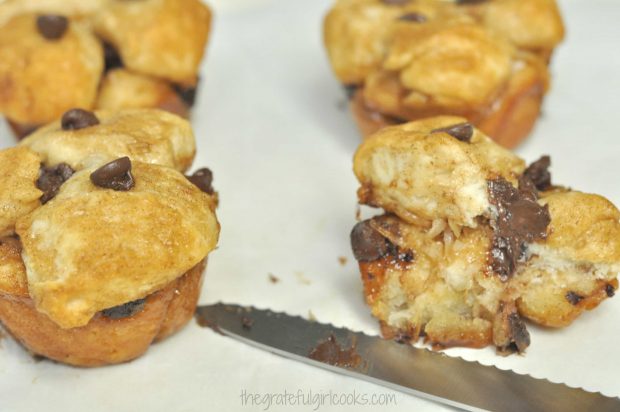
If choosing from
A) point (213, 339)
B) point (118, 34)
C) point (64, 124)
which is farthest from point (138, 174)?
point (118, 34)

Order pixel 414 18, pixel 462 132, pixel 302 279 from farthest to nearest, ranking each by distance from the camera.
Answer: pixel 414 18
pixel 302 279
pixel 462 132

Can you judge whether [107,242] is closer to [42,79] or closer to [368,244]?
[368,244]

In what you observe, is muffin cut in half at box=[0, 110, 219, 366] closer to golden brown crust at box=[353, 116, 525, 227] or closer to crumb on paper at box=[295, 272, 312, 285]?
crumb on paper at box=[295, 272, 312, 285]

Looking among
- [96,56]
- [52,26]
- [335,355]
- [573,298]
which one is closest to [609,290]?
[573,298]

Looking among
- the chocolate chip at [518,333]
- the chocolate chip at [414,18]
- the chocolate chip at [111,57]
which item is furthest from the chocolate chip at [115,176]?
the chocolate chip at [414,18]

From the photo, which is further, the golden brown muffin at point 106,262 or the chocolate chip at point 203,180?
the chocolate chip at point 203,180

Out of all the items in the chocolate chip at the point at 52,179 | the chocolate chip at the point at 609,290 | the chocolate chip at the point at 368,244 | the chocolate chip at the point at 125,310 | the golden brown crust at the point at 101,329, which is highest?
the chocolate chip at the point at 609,290

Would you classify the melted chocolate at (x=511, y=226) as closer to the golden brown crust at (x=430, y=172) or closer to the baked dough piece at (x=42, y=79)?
the golden brown crust at (x=430, y=172)
